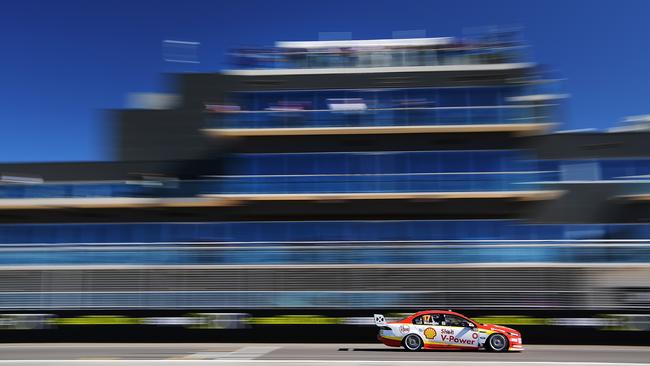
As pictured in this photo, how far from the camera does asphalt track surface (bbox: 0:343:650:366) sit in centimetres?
1709

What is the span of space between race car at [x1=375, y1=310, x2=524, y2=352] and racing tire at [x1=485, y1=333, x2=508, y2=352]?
0.03 m

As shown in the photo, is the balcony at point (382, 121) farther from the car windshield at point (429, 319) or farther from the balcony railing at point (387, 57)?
the car windshield at point (429, 319)

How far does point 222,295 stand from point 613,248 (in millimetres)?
13817

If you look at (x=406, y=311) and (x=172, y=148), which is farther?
(x=172, y=148)

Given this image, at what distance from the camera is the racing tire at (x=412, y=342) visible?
19772 millimetres

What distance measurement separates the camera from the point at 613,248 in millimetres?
23125

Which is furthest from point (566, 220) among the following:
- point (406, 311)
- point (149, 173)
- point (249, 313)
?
point (149, 173)

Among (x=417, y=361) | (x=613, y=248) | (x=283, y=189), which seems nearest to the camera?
(x=417, y=361)

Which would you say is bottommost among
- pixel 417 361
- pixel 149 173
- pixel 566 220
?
pixel 417 361

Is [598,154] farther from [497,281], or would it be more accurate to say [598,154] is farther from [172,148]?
[172,148]

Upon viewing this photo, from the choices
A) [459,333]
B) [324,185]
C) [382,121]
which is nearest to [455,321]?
[459,333]

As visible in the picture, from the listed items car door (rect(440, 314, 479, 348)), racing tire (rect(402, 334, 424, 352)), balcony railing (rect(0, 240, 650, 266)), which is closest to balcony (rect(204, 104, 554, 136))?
balcony railing (rect(0, 240, 650, 266))

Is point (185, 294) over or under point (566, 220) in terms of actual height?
under

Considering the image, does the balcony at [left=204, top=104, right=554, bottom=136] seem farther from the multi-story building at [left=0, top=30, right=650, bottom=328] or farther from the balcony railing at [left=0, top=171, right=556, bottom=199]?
the balcony railing at [left=0, top=171, right=556, bottom=199]
